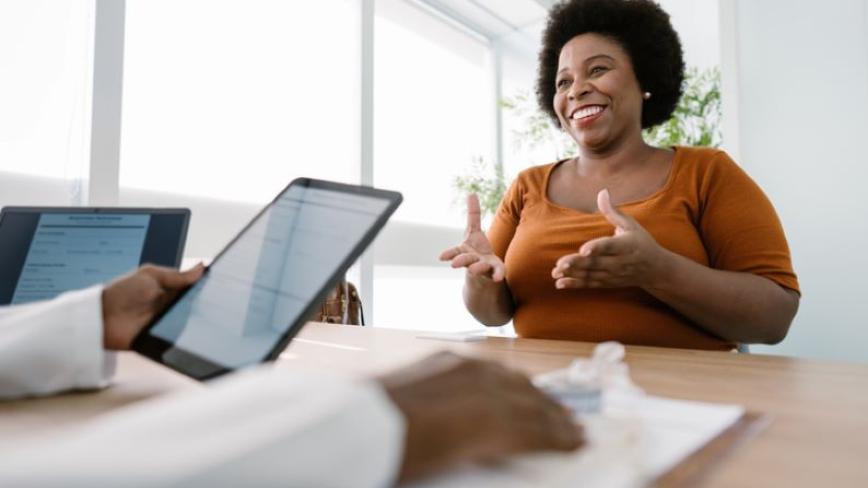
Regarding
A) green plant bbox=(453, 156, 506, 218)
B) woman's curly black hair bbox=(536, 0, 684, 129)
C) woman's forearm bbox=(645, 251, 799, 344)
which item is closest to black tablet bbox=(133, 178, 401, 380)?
woman's forearm bbox=(645, 251, 799, 344)

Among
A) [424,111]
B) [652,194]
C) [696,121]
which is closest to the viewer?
[652,194]

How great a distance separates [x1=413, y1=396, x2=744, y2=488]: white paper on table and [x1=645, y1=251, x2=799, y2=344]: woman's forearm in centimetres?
53

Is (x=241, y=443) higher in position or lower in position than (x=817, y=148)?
lower

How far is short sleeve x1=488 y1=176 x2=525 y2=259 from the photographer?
5.15 ft

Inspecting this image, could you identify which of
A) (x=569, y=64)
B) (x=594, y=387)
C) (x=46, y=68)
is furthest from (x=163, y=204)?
(x=594, y=387)

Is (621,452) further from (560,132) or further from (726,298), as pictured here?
(560,132)

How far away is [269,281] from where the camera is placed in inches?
24.4

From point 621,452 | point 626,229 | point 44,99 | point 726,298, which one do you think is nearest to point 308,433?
point 621,452

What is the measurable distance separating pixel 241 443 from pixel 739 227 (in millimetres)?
1216

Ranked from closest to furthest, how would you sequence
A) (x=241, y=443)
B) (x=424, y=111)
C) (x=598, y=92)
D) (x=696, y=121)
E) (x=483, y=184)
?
(x=241, y=443)
(x=598, y=92)
(x=696, y=121)
(x=424, y=111)
(x=483, y=184)

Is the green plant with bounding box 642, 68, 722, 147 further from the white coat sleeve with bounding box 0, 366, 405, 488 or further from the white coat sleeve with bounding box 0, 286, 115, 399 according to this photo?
the white coat sleeve with bounding box 0, 366, 405, 488

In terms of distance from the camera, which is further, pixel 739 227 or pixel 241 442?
pixel 739 227

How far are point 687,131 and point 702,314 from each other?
2.22 meters

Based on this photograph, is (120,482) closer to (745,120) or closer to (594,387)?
(594,387)
